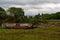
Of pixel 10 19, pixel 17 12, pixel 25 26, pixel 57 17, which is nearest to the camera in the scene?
pixel 25 26

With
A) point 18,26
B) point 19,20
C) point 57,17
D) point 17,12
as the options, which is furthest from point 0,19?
point 57,17

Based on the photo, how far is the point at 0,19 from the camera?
5384cm

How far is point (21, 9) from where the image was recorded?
258ft

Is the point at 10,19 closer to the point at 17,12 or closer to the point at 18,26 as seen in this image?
the point at 18,26

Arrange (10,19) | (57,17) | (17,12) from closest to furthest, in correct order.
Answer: (10,19) → (17,12) → (57,17)

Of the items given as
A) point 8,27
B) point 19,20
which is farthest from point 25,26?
point 19,20

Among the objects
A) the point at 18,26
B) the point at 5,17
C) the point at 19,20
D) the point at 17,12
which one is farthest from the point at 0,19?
the point at 17,12

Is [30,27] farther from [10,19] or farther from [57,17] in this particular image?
[57,17]

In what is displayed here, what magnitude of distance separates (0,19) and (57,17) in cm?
3883

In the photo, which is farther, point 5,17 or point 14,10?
point 14,10

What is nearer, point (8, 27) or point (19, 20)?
point (8, 27)

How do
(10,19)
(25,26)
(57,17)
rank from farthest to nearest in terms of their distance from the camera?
(57,17) < (10,19) < (25,26)

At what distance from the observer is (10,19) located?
173 feet

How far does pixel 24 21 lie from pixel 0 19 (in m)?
7.77
